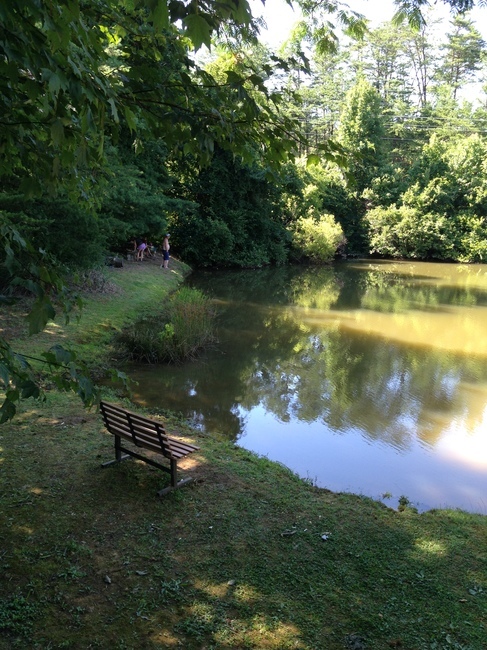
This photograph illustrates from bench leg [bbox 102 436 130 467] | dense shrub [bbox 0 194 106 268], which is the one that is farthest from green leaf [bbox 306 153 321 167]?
dense shrub [bbox 0 194 106 268]

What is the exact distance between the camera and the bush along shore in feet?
10.5

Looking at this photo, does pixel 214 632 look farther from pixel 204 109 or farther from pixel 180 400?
pixel 180 400

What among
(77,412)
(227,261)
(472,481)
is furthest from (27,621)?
(227,261)

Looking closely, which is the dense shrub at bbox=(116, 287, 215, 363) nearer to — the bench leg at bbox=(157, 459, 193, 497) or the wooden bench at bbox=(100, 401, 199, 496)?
the wooden bench at bbox=(100, 401, 199, 496)

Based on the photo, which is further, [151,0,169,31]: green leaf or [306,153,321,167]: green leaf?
[306,153,321,167]: green leaf

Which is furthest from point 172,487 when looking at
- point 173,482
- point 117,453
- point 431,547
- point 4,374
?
point 4,374

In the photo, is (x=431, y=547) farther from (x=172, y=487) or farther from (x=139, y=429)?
(x=139, y=429)

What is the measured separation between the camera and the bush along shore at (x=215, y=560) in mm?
3195

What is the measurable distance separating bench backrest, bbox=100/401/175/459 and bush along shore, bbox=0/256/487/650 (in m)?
0.38

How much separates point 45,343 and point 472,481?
7041 millimetres

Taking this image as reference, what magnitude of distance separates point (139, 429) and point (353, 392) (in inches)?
219

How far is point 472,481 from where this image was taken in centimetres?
659

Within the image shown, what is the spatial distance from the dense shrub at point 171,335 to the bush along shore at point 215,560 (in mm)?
4174

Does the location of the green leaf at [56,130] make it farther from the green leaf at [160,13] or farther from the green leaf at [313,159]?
the green leaf at [313,159]
